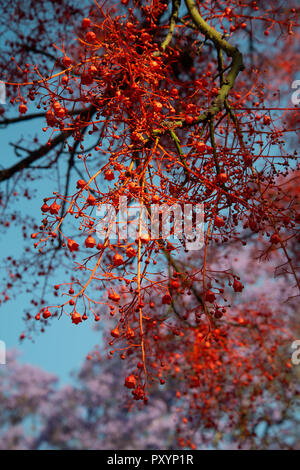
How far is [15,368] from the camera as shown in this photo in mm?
13242

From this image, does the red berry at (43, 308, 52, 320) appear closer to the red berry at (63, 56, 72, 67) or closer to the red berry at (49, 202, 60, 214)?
the red berry at (49, 202, 60, 214)

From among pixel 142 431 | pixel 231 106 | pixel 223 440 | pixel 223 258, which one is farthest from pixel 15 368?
pixel 231 106

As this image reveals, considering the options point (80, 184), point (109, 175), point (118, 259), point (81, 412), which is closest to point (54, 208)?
point (80, 184)

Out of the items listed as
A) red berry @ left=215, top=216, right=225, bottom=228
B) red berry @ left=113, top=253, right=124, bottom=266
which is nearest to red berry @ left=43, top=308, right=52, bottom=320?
red berry @ left=113, top=253, right=124, bottom=266

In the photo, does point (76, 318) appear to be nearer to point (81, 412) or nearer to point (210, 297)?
point (210, 297)

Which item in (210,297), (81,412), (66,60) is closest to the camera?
(210,297)

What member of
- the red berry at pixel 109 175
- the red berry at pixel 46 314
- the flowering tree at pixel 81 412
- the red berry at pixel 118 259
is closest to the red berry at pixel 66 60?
the red berry at pixel 109 175

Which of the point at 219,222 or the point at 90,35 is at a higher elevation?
the point at 90,35

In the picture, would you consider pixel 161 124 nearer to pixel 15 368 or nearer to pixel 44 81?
pixel 44 81

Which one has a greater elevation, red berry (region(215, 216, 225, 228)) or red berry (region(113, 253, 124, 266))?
red berry (region(215, 216, 225, 228))

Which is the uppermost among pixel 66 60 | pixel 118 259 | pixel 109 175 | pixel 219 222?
pixel 66 60

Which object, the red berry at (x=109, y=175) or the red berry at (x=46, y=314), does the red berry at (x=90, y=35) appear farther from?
the red berry at (x=46, y=314)

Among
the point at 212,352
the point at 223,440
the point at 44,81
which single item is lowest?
the point at 223,440

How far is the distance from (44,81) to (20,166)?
7.52ft
